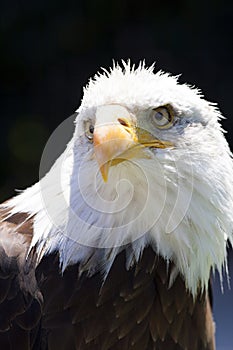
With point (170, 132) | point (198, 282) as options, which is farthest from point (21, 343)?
point (170, 132)

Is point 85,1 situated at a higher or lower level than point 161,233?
higher

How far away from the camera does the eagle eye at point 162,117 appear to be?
235 cm

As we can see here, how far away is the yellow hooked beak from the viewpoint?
2191 mm

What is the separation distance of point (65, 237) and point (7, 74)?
115 inches

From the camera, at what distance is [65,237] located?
2391mm

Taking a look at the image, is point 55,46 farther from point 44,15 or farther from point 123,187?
point 123,187

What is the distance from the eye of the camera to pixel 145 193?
2330mm

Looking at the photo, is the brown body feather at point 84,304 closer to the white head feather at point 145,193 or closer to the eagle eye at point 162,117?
the white head feather at point 145,193

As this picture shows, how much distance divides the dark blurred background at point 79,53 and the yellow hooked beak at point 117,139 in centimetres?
270

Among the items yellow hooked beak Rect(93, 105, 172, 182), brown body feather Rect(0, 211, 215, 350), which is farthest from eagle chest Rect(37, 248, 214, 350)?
yellow hooked beak Rect(93, 105, 172, 182)

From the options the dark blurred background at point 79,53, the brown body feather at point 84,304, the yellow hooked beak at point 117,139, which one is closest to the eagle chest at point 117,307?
the brown body feather at point 84,304

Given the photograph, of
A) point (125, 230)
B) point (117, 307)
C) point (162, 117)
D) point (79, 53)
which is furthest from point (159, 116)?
point (79, 53)

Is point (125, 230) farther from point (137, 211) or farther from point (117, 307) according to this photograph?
point (117, 307)

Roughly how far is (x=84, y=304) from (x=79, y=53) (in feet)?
9.79
